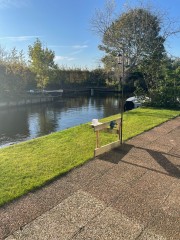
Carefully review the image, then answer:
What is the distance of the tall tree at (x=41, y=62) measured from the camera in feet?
76.0

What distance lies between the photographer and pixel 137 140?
17.4 feet

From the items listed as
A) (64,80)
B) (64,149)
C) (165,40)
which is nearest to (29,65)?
(64,80)

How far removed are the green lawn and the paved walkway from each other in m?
0.23

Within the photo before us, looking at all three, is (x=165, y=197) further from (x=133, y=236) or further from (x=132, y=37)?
(x=132, y=37)

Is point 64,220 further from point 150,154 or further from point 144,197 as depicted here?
point 150,154

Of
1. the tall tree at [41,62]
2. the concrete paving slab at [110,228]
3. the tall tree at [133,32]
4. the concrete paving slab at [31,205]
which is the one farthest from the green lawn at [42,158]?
the tall tree at [41,62]

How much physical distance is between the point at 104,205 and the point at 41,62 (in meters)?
22.5

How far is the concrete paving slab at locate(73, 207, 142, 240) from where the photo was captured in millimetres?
2164

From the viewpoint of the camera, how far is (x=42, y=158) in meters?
4.22

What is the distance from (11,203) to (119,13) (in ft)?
53.5

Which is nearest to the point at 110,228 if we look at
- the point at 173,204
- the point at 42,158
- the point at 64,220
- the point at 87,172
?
the point at 64,220

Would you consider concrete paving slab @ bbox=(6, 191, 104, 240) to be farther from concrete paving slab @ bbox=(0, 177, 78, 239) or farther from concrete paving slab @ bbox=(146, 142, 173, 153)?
concrete paving slab @ bbox=(146, 142, 173, 153)

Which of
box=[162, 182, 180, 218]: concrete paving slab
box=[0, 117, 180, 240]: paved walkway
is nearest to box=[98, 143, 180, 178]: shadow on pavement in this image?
box=[0, 117, 180, 240]: paved walkway

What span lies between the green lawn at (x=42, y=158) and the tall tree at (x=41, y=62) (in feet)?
61.1
